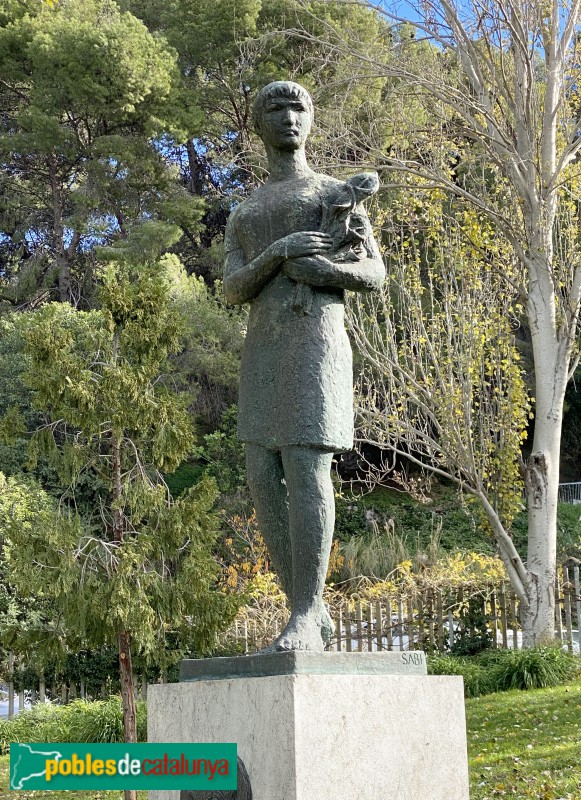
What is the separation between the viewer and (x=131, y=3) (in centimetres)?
2519

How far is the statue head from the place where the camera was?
13.5ft

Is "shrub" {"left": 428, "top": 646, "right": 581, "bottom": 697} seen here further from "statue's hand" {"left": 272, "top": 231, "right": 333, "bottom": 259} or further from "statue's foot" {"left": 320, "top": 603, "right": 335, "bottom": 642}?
"statue's hand" {"left": 272, "top": 231, "right": 333, "bottom": 259}

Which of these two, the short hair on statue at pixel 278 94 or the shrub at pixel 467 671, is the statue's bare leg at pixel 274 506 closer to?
the short hair on statue at pixel 278 94

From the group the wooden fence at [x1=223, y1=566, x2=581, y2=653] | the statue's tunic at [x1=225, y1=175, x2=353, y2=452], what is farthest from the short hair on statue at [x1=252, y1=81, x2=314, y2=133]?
the wooden fence at [x1=223, y1=566, x2=581, y2=653]

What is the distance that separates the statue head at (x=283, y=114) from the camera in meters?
4.11

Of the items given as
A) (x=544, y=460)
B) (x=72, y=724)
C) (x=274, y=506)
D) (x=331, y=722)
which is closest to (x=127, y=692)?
(x=72, y=724)

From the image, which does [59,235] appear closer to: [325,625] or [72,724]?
[72,724]

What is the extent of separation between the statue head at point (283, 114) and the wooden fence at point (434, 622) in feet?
29.8

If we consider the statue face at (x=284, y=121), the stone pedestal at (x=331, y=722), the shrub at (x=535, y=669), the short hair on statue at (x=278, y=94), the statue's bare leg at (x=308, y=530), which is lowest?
the shrub at (x=535, y=669)

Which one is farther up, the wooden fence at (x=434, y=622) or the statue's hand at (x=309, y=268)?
the statue's hand at (x=309, y=268)

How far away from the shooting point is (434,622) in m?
12.8

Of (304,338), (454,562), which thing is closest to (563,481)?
(454,562)

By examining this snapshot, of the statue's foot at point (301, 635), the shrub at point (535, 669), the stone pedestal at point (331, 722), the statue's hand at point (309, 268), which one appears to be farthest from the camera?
the shrub at point (535, 669)

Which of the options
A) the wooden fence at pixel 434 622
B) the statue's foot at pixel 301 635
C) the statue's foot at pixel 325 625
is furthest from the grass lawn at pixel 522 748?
the statue's foot at pixel 301 635
